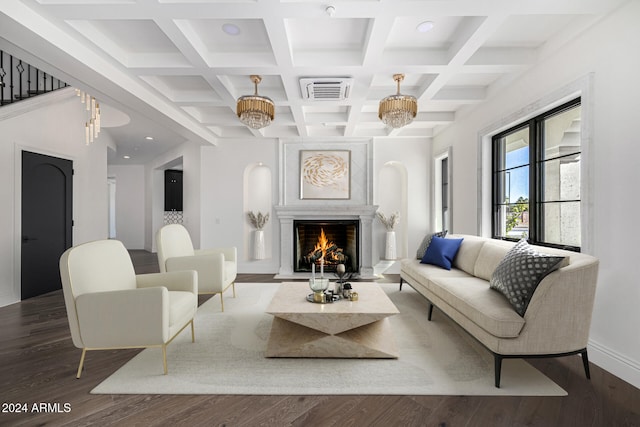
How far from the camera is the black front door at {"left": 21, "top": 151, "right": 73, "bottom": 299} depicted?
4176mm

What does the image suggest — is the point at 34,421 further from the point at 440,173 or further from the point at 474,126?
the point at 440,173

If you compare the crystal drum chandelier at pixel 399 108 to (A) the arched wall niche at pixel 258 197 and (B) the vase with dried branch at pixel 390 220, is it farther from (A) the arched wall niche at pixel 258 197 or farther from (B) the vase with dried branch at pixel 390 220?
(A) the arched wall niche at pixel 258 197

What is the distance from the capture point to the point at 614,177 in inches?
89.7

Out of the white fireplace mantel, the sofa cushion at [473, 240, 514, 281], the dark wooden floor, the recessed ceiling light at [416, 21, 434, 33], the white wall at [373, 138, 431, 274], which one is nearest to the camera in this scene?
the dark wooden floor

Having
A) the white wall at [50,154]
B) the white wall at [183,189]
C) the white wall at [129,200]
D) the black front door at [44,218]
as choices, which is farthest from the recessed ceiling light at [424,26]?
the white wall at [129,200]

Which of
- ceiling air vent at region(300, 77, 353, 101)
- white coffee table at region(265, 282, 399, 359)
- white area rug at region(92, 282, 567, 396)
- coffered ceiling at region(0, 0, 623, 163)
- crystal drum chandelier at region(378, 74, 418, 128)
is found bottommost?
white area rug at region(92, 282, 567, 396)

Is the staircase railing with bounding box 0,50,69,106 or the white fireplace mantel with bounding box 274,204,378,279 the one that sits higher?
the staircase railing with bounding box 0,50,69,106

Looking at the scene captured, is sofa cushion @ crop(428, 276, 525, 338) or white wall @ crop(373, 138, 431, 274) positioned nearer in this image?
sofa cushion @ crop(428, 276, 525, 338)

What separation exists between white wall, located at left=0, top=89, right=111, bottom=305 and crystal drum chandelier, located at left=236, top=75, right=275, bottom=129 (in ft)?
10.6

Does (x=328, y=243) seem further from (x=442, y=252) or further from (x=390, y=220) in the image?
(x=442, y=252)

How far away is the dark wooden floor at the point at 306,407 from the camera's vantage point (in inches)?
67.3

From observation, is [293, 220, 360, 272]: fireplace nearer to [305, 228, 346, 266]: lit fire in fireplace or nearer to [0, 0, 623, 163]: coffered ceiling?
[305, 228, 346, 266]: lit fire in fireplace

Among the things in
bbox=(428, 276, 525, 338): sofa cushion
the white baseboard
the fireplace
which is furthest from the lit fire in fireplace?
the white baseboard

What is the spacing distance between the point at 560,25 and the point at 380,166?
11.5 feet
